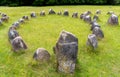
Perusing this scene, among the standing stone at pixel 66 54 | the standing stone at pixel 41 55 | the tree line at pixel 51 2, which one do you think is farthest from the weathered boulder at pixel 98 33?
the tree line at pixel 51 2

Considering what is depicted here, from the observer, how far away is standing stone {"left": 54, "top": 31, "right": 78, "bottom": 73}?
1305cm

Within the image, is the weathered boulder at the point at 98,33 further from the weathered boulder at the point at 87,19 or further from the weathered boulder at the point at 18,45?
the weathered boulder at the point at 87,19

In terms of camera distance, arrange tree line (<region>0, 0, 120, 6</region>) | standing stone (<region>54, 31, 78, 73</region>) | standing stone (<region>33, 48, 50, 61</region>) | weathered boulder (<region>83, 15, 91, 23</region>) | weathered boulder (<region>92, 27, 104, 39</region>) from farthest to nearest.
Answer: tree line (<region>0, 0, 120, 6</region>)
weathered boulder (<region>83, 15, 91, 23</region>)
weathered boulder (<region>92, 27, 104, 39</region>)
standing stone (<region>33, 48, 50, 61</region>)
standing stone (<region>54, 31, 78, 73</region>)

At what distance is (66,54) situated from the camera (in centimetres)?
1306

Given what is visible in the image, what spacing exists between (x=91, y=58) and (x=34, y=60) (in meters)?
3.06

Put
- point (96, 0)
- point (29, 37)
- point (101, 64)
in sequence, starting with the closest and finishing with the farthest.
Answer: point (101, 64) < point (29, 37) < point (96, 0)

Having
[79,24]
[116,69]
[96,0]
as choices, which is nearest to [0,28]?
[79,24]

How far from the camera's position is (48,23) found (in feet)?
80.2

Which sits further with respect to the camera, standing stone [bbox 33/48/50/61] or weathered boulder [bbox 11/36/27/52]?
weathered boulder [bbox 11/36/27/52]

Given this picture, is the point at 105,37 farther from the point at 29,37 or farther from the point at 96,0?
the point at 96,0

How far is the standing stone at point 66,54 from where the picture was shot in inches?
514

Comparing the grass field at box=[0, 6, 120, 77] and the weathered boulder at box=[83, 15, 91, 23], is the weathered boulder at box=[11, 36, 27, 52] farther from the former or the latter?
the weathered boulder at box=[83, 15, 91, 23]

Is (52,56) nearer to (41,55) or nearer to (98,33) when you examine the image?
(41,55)

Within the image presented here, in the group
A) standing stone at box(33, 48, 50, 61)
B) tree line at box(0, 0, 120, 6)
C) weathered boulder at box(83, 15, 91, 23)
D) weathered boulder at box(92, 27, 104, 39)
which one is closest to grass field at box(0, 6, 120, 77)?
standing stone at box(33, 48, 50, 61)
